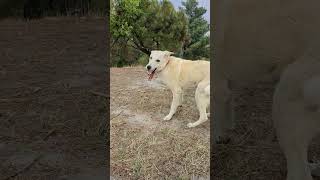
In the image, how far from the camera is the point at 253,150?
1413 mm

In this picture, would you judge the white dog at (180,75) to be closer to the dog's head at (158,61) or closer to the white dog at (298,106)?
the dog's head at (158,61)

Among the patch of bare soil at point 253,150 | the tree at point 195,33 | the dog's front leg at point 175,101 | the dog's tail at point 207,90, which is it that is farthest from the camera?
the tree at point 195,33

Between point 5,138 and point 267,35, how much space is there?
3.39 feet

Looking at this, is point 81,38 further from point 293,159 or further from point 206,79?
point 293,159

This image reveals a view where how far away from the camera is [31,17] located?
134 inches

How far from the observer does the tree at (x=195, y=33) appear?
2.03 m

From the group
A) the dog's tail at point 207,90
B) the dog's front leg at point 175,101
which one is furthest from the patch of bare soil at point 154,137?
the dog's tail at point 207,90

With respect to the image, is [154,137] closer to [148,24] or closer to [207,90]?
[207,90]

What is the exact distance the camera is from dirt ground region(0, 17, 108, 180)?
137 cm

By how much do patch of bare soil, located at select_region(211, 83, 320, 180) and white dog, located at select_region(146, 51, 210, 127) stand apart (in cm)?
14

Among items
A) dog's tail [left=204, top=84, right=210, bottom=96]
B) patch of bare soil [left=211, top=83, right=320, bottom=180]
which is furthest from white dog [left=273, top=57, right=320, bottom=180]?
dog's tail [left=204, top=84, right=210, bottom=96]

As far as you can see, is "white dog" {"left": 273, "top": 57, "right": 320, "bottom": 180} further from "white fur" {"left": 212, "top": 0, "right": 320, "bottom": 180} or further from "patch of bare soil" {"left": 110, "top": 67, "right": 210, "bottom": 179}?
"patch of bare soil" {"left": 110, "top": 67, "right": 210, "bottom": 179}

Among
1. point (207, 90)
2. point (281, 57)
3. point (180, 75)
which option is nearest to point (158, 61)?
point (180, 75)

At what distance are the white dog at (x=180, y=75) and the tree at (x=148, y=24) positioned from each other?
1.09 ft
